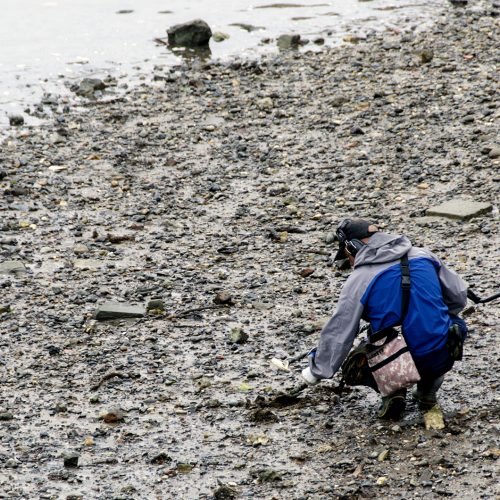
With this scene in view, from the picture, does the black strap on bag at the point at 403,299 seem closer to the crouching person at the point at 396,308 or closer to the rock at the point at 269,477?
the crouching person at the point at 396,308

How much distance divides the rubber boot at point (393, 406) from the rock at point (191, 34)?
49.6ft

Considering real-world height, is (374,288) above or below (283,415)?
above

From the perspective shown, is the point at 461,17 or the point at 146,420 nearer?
the point at 146,420

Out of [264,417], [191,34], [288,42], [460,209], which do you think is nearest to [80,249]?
[460,209]

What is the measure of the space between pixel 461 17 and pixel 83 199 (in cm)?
1029

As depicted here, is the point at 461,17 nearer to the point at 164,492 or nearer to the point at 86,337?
the point at 86,337

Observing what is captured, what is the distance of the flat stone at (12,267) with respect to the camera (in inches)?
454

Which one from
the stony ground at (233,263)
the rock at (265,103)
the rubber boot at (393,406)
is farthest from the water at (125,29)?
the rubber boot at (393,406)

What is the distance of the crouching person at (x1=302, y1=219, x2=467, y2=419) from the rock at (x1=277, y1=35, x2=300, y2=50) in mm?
13653

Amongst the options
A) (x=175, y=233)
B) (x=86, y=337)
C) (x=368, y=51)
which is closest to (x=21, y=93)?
(x=368, y=51)

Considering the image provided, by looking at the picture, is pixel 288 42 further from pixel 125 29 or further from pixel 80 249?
pixel 80 249

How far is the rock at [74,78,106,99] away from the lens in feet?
61.2

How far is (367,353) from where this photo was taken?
7.58 metres

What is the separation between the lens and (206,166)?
1443cm
